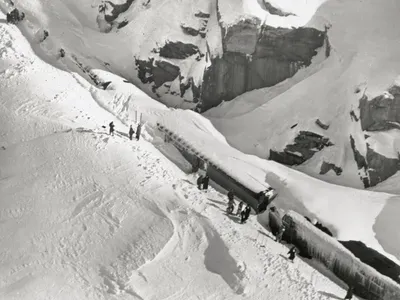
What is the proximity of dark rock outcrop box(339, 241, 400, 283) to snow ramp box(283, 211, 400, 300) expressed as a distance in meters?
0.29

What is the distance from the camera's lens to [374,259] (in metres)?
19.7

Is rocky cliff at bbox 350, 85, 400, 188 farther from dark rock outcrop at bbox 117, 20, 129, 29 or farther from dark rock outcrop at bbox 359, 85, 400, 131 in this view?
dark rock outcrop at bbox 117, 20, 129, 29

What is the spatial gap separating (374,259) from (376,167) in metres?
7.19

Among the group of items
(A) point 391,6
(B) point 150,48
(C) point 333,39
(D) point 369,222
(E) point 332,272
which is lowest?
(E) point 332,272

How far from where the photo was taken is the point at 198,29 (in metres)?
35.4

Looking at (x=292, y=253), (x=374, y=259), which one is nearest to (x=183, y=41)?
(x=292, y=253)

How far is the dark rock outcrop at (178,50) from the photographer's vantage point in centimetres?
3500

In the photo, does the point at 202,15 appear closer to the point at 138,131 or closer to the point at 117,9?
the point at 117,9

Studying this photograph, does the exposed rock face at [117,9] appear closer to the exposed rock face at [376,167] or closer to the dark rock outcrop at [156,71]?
the dark rock outcrop at [156,71]


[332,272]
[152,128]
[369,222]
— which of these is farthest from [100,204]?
[369,222]

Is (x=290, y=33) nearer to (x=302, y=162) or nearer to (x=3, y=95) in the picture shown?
(x=302, y=162)

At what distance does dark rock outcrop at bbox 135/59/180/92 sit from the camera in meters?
35.2

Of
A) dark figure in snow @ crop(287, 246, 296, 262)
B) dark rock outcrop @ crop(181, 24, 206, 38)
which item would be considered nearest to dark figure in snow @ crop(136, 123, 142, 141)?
dark rock outcrop @ crop(181, 24, 206, 38)

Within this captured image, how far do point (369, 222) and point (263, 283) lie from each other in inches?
236
